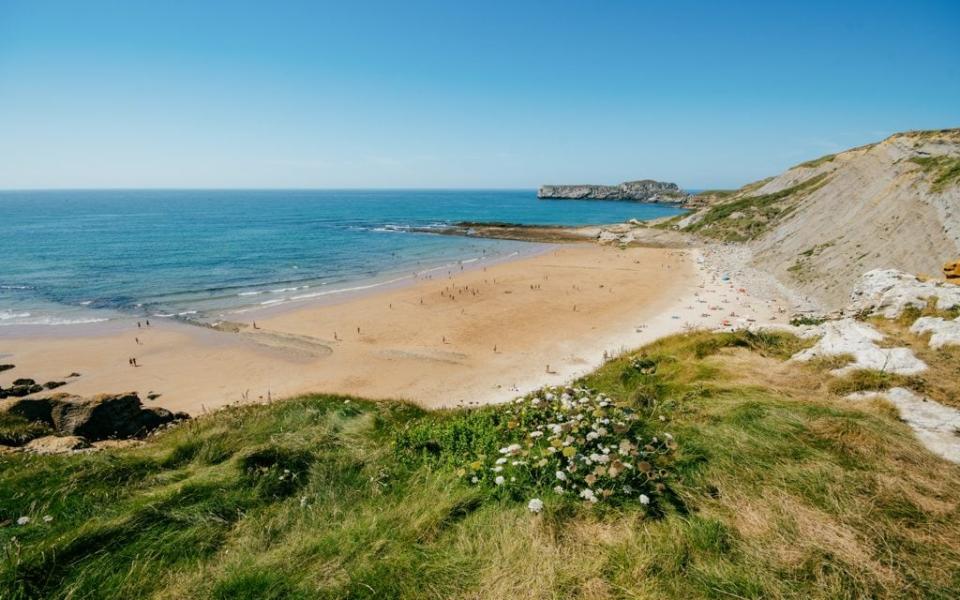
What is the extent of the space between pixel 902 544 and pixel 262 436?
1031 centimetres

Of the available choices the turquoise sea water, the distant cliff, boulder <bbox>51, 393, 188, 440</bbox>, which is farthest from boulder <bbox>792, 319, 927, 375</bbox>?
the distant cliff

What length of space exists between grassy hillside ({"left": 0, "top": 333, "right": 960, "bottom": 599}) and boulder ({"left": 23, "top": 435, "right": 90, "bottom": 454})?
1306 mm

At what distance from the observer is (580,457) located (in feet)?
21.1

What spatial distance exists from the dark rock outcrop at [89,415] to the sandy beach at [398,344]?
3.20m

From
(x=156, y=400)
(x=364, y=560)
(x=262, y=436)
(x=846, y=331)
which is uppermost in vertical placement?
(x=846, y=331)

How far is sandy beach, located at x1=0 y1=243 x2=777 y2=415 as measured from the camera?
19.6 meters

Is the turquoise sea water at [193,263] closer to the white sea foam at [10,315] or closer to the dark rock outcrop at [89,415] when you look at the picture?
the white sea foam at [10,315]

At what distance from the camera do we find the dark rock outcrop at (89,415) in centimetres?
1238

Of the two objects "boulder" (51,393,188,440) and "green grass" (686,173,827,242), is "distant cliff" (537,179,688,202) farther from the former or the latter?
"boulder" (51,393,188,440)

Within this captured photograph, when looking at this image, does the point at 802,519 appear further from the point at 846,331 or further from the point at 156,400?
the point at 156,400

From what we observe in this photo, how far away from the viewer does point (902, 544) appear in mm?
4828

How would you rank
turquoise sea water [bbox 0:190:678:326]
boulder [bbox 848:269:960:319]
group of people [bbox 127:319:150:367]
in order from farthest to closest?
1. turquoise sea water [bbox 0:190:678:326]
2. group of people [bbox 127:319:150:367]
3. boulder [bbox 848:269:960:319]

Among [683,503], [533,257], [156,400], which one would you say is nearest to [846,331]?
[683,503]

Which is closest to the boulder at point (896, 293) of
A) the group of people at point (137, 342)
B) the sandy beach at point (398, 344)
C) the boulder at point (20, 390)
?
the sandy beach at point (398, 344)
